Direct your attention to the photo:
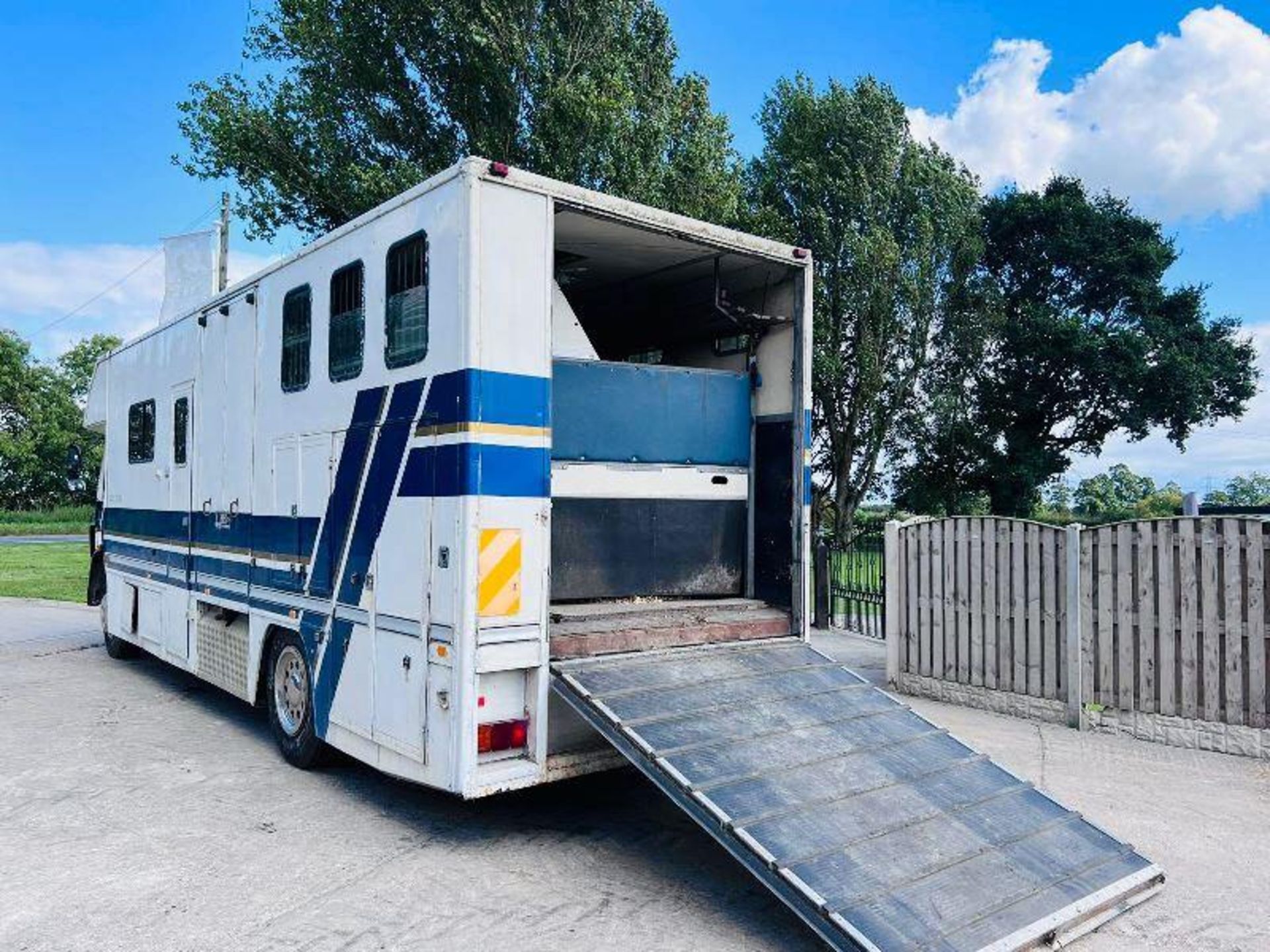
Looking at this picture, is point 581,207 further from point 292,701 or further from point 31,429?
point 31,429

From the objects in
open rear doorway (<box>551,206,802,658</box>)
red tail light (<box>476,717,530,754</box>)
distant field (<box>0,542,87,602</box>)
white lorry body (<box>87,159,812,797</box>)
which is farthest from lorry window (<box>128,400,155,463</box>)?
distant field (<box>0,542,87,602</box>)

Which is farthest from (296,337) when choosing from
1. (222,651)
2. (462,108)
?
(462,108)

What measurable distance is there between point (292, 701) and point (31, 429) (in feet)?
183

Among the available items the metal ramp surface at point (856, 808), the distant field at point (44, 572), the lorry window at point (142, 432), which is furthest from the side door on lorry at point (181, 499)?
the distant field at point (44, 572)

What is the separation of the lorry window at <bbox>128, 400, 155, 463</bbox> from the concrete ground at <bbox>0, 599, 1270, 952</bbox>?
8.59 ft

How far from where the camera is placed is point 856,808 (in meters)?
4.05

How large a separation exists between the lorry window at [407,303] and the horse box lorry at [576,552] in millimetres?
25

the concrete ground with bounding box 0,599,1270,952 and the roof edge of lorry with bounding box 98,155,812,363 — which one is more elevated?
the roof edge of lorry with bounding box 98,155,812,363

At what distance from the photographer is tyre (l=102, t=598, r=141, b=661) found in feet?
33.4

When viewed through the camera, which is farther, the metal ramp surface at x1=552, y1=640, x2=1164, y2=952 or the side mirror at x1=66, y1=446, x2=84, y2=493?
the side mirror at x1=66, y1=446, x2=84, y2=493

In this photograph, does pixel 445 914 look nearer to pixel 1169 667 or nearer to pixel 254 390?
pixel 254 390

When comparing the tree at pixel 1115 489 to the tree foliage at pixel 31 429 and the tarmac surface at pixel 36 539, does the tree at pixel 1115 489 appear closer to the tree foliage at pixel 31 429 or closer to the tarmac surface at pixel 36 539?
the tarmac surface at pixel 36 539

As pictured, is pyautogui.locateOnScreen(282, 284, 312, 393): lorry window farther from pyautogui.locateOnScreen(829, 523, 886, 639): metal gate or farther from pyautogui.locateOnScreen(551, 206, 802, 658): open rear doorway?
pyautogui.locateOnScreen(829, 523, 886, 639): metal gate

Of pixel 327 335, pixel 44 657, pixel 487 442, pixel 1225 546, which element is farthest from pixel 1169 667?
pixel 44 657
